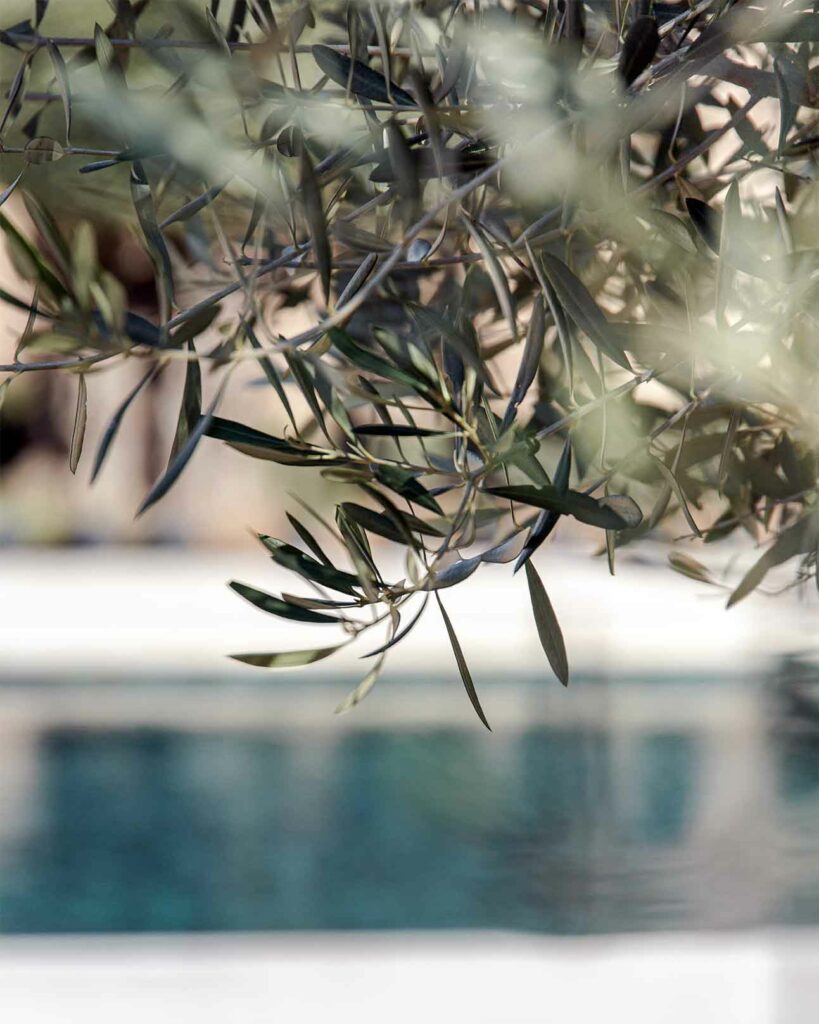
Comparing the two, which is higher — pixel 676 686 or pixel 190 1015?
pixel 676 686

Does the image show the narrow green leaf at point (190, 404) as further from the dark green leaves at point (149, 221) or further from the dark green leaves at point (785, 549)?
the dark green leaves at point (785, 549)

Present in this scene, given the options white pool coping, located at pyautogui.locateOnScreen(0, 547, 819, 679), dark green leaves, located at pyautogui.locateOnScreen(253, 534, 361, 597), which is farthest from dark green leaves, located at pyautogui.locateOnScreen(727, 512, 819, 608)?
white pool coping, located at pyautogui.locateOnScreen(0, 547, 819, 679)

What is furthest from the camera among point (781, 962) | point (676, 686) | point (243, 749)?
point (676, 686)

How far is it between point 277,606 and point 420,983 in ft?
5.62

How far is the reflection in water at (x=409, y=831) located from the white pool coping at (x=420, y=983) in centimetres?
11

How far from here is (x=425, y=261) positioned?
22.5 inches

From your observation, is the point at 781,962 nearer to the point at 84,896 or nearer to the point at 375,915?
the point at 375,915

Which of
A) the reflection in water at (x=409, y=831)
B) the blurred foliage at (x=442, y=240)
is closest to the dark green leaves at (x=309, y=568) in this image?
the blurred foliage at (x=442, y=240)

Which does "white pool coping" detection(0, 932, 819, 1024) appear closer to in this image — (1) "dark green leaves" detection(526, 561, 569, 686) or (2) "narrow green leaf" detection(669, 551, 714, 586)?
(2) "narrow green leaf" detection(669, 551, 714, 586)

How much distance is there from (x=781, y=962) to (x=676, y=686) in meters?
5.35

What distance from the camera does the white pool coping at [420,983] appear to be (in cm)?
204

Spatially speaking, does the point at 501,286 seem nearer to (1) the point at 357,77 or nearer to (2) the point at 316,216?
(2) the point at 316,216

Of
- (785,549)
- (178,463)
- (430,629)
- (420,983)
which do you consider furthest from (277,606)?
(430,629)

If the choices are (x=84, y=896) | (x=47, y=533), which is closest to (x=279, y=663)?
(x=84, y=896)
